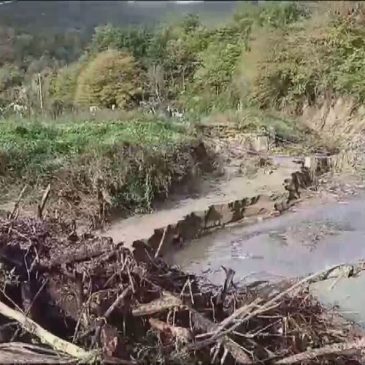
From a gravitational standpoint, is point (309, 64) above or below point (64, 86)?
above

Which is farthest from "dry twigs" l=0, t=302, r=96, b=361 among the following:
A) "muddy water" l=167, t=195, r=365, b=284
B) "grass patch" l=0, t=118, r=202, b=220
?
"grass patch" l=0, t=118, r=202, b=220

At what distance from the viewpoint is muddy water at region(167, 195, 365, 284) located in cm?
438

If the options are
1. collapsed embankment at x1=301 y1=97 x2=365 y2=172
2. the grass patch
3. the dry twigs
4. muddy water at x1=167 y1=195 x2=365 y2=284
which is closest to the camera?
the dry twigs

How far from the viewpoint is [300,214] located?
5816 millimetres

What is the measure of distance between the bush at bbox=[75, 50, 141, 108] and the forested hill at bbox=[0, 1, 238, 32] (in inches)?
16.9

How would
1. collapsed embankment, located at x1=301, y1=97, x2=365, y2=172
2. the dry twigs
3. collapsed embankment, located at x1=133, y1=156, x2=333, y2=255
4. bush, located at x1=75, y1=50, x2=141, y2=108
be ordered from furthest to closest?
1. bush, located at x1=75, y1=50, x2=141, y2=108
2. collapsed embankment, located at x1=301, y1=97, x2=365, y2=172
3. collapsed embankment, located at x1=133, y1=156, x2=333, y2=255
4. the dry twigs

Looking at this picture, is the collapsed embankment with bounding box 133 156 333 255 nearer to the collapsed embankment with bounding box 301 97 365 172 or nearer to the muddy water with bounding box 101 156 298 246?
the muddy water with bounding box 101 156 298 246

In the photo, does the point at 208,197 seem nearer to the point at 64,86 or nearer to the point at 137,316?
the point at 64,86

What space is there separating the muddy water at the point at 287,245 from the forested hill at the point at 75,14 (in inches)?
88.9

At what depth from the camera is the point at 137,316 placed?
6.93ft

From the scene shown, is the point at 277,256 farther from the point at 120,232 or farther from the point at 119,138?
the point at 119,138

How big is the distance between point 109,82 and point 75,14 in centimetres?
104

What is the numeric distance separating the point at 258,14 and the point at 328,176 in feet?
9.82

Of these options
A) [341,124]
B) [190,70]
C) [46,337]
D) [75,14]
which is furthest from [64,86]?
[46,337]
